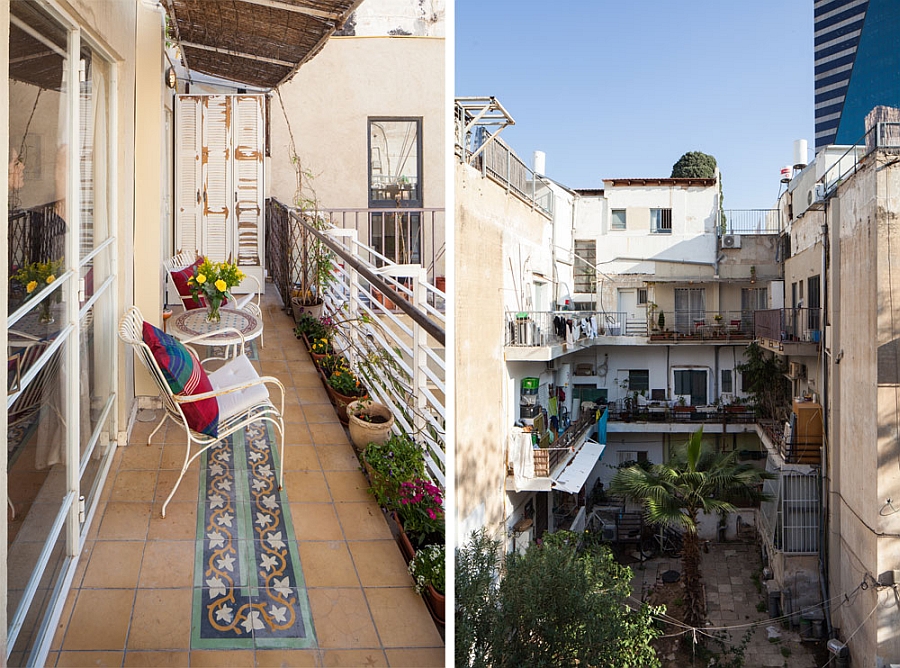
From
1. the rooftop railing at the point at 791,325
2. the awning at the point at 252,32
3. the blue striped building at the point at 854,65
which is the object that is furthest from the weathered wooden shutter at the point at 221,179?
the blue striped building at the point at 854,65

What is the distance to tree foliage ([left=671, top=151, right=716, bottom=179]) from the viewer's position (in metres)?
20.7

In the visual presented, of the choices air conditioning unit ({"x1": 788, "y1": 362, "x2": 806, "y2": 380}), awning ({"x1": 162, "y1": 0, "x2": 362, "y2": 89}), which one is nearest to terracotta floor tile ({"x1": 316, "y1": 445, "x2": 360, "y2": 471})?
awning ({"x1": 162, "y1": 0, "x2": 362, "y2": 89})

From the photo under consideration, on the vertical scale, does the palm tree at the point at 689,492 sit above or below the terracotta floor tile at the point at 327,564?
below

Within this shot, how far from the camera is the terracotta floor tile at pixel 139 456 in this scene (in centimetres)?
346

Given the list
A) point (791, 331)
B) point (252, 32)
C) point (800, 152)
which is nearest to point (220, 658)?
point (252, 32)

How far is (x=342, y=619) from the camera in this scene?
256 centimetres

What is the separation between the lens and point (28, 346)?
2004 mm

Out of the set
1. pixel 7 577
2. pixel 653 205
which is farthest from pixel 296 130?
pixel 653 205

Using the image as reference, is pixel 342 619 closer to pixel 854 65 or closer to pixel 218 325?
pixel 218 325

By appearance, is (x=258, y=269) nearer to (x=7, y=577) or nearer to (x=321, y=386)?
(x=321, y=386)

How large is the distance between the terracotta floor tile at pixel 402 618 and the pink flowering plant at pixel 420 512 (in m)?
0.31

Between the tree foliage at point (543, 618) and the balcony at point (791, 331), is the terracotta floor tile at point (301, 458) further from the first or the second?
the balcony at point (791, 331)

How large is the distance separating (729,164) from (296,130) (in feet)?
59.2

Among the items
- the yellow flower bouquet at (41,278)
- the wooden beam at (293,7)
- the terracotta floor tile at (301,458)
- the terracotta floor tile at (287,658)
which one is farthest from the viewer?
the wooden beam at (293,7)
